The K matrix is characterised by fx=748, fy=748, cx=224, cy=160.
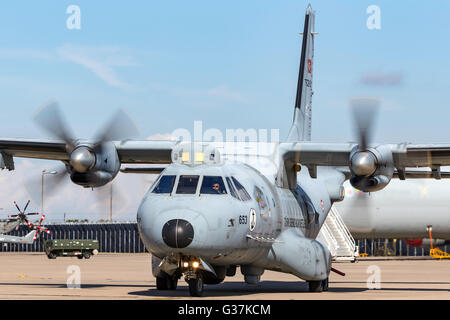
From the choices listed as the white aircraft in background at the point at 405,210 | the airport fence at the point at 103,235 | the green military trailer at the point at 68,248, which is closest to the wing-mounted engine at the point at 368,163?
the white aircraft in background at the point at 405,210

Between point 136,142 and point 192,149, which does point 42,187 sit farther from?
point 192,149

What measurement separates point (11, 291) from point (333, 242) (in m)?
19.5

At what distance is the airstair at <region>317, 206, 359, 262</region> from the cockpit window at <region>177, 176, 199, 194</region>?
1813 centimetres

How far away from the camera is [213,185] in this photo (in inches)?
653

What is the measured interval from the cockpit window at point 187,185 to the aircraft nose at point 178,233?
1.19m

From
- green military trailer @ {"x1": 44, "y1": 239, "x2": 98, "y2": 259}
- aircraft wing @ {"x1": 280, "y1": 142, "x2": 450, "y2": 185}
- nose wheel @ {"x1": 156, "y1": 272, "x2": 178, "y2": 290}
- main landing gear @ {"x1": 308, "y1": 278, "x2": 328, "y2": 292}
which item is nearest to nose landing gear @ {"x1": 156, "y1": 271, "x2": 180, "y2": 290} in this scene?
nose wheel @ {"x1": 156, "y1": 272, "x2": 178, "y2": 290}

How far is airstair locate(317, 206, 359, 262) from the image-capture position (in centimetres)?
3456

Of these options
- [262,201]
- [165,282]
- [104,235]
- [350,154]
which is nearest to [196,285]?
[262,201]

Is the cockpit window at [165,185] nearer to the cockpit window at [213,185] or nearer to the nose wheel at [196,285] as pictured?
the cockpit window at [213,185]

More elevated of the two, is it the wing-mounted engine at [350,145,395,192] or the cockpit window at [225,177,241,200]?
the wing-mounted engine at [350,145,395,192]

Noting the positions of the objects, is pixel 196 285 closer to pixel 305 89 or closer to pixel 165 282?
pixel 165 282

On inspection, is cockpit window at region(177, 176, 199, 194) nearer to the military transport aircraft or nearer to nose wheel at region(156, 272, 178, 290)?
the military transport aircraft

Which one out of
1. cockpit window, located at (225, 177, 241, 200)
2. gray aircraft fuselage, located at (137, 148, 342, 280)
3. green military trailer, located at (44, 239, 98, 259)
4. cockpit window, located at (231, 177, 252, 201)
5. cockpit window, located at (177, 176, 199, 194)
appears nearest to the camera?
gray aircraft fuselage, located at (137, 148, 342, 280)
